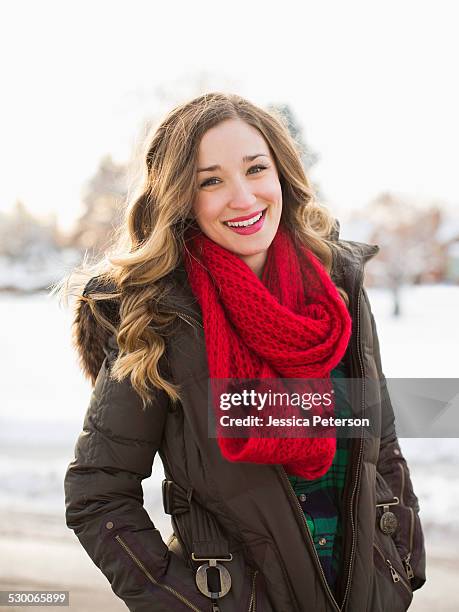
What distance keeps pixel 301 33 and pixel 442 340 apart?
319 centimetres

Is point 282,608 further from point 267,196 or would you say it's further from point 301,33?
point 301,33

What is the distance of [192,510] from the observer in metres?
1.30

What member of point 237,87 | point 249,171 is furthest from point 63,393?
point 249,171

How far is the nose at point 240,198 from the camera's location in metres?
1.35

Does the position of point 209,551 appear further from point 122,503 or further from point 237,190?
point 237,190

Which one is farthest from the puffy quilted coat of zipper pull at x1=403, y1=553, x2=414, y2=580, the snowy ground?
the snowy ground

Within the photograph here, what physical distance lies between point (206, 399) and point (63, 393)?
11.6ft

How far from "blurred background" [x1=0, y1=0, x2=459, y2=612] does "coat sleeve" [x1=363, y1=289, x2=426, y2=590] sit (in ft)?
10.7

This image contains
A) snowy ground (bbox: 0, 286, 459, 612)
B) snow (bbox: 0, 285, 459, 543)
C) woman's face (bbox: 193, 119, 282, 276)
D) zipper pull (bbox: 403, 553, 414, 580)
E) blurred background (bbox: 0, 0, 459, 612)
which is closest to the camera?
woman's face (bbox: 193, 119, 282, 276)

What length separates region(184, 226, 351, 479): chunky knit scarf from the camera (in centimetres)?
125

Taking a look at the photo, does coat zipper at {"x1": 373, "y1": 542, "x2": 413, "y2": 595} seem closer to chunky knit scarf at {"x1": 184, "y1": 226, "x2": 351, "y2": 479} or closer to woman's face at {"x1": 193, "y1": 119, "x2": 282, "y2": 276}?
chunky knit scarf at {"x1": 184, "y1": 226, "x2": 351, "y2": 479}


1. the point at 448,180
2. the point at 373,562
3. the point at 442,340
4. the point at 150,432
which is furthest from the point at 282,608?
the point at 448,180

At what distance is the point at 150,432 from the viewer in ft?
4.25

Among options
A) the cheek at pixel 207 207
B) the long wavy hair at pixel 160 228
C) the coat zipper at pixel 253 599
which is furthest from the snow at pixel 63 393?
the cheek at pixel 207 207
